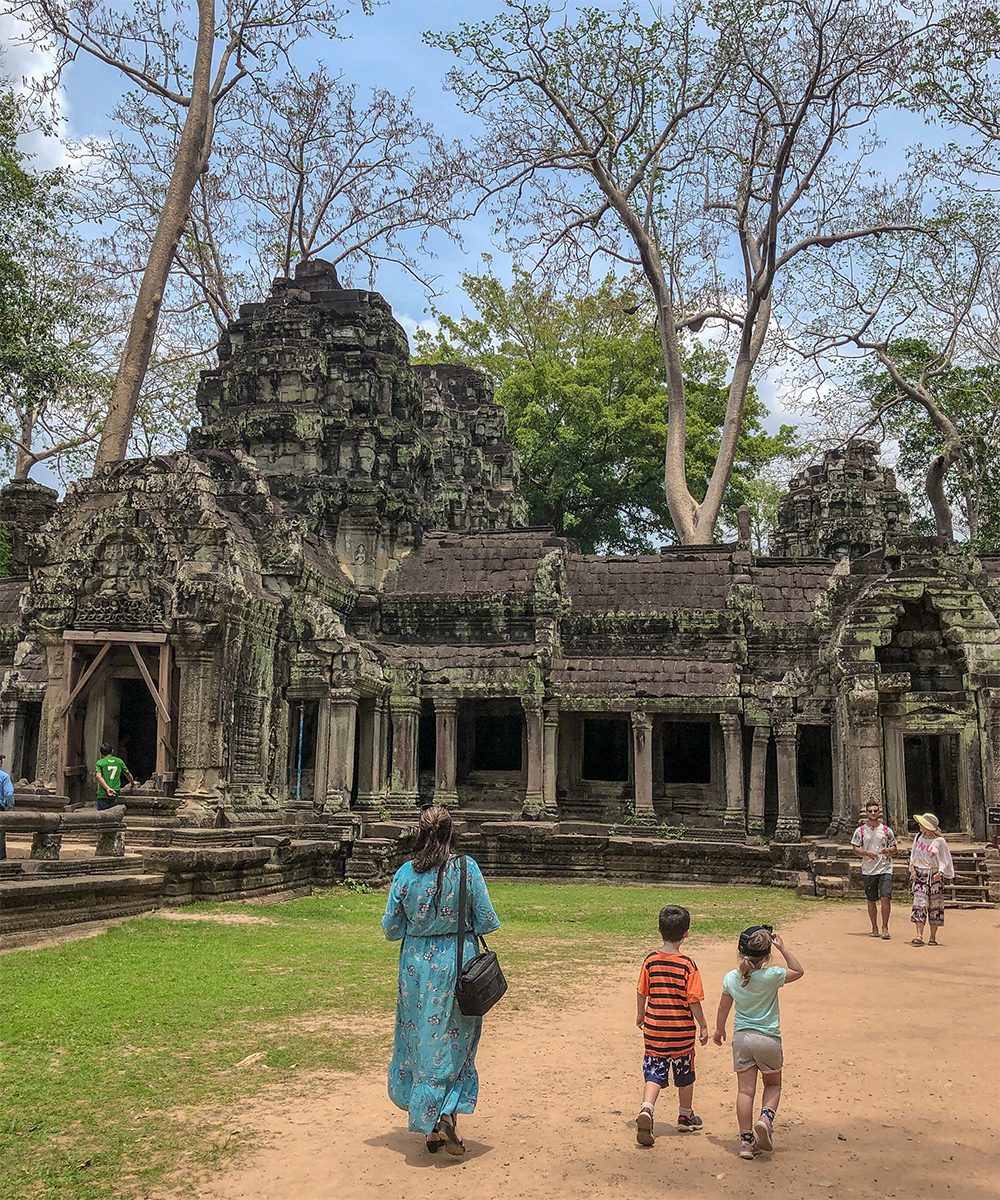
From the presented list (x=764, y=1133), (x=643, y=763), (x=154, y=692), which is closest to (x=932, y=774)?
(x=643, y=763)

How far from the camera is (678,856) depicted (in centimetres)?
1752

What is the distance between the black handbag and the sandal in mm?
484

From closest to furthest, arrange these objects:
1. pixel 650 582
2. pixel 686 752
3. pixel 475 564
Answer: pixel 686 752, pixel 650 582, pixel 475 564

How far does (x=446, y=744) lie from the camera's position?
66.0 feet

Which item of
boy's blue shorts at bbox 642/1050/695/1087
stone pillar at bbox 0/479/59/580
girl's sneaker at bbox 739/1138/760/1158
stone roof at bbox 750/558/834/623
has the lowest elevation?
girl's sneaker at bbox 739/1138/760/1158

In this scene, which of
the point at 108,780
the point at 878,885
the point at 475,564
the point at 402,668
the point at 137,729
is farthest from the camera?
the point at 475,564

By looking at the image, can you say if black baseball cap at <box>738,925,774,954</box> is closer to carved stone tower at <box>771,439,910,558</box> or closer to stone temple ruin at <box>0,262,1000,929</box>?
stone temple ruin at <box>0,262,1000,929</box>

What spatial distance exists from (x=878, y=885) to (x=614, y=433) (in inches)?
1065

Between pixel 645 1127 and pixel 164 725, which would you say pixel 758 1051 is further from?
pixel 164 725

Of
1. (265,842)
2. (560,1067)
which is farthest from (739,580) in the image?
(560,1067)

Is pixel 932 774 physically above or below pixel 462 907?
above

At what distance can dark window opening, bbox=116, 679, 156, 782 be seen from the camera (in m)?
17.8

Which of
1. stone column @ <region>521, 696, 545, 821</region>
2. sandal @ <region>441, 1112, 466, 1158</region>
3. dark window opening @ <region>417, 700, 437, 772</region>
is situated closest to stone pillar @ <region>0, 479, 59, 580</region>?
dark window opening @ <region>417, 700, 437, 772</region>

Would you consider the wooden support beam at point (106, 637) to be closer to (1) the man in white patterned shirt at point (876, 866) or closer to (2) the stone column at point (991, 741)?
(1) the man in white patterned shirt at point (876, 866)
